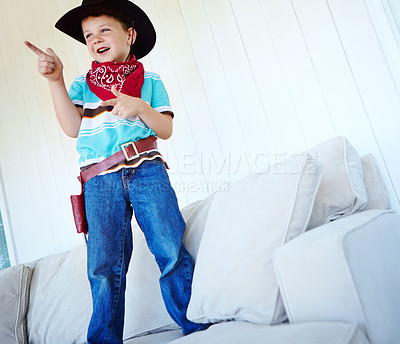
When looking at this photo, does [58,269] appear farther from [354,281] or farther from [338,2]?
[338,2]

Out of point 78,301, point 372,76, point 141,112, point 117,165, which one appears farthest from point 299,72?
point 78,301

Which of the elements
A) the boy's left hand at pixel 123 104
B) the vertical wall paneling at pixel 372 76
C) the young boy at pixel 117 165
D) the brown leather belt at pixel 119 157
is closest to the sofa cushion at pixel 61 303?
the young boy at pixel 117 165

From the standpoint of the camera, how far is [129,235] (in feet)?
4.48

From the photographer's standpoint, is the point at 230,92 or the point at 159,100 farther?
the point at 230,92

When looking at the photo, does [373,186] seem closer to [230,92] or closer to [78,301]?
[230,92]

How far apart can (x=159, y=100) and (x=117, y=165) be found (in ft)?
0.94

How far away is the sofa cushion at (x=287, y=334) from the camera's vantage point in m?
0.71

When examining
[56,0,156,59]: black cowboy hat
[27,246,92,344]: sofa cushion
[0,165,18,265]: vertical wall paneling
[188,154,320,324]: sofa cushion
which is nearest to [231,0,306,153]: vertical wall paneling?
[56,0,156,59]: black cowboy hat

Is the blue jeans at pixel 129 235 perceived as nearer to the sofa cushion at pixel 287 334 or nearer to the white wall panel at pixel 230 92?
the sofa cushion at pixel 287 334

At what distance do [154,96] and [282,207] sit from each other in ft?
2.11

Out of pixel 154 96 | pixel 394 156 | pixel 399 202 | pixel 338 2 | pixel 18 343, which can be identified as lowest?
pixel 18 343

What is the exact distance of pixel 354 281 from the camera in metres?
0.79

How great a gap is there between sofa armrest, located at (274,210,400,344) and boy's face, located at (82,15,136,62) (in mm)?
896

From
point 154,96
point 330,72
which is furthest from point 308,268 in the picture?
point 330,72
